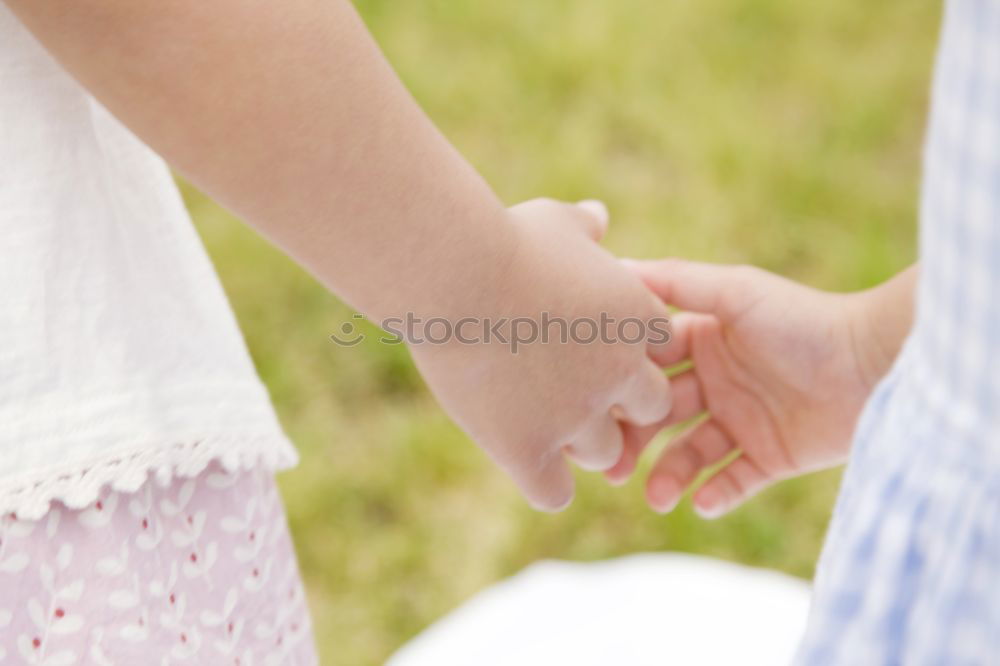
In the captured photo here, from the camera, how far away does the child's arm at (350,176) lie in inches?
18.9

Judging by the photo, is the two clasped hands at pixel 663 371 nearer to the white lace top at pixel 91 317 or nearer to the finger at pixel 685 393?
the finger at pixel 685 393

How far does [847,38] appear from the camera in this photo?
74.8 inches

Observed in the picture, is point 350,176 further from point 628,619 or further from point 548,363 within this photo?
point 628,619

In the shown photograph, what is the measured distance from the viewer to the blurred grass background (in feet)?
4.13

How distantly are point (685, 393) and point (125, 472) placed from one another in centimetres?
48

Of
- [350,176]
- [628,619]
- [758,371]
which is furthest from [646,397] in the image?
[628,619]

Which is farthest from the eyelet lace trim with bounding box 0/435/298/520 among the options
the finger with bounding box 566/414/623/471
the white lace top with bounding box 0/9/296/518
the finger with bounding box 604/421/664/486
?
the finger with bounding box 604/421/664/486

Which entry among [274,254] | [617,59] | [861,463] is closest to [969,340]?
[861,463]

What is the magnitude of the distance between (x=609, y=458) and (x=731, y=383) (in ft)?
0.51

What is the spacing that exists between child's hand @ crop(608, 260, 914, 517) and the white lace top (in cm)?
37

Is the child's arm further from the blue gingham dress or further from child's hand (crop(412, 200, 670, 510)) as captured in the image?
the blue gingham dress

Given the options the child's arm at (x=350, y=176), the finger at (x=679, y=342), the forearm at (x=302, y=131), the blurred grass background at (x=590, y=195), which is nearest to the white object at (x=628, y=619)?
the blurred grass background at (x=590, y=195)

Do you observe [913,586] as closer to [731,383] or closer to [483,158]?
[731,383]

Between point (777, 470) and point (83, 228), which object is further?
point (777, 470)
